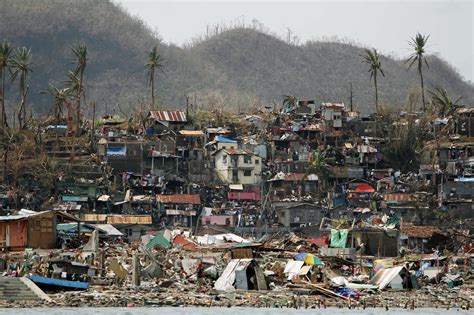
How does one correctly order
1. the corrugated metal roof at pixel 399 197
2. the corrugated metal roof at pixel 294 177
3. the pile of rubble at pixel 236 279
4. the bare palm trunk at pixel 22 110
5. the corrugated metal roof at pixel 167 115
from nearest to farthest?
the pile of rubble at pixel 236 279, the corrugated metal roof at pixel 399 197, the corrugated metal roof at pixel 294 177, the bare palm trunk at pixel 22 110, the corrugated metal roof at pixel 167 115

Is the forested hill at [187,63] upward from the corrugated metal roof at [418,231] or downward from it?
upward

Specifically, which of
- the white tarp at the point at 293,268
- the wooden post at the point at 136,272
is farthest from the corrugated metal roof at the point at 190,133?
the wooden post at the point at 136,272

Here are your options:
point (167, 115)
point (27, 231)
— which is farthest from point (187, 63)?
point (27, 231)

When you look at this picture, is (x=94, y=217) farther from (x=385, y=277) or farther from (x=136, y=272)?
(x=385, y=277)

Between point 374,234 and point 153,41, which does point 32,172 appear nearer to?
point 374,234

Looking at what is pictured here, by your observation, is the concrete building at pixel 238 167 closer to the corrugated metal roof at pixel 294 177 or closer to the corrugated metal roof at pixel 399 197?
the corrugated metal roof at pixel 294 177

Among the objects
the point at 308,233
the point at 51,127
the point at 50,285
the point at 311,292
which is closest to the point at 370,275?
the point at 311,292

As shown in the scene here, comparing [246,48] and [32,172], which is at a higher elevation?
[246,48]
